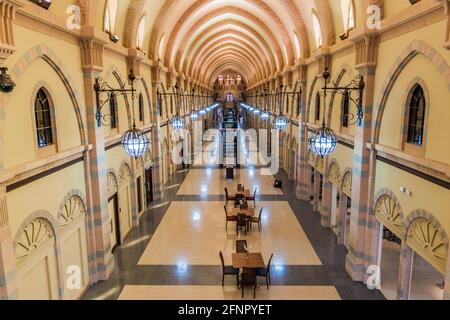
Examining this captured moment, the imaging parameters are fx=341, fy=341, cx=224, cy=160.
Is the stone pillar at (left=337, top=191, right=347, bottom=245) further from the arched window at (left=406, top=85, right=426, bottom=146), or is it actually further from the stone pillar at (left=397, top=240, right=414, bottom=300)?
the arched window at (left=406, top=85, right=426, bottom=146)

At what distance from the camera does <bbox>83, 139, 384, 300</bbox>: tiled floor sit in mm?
9125

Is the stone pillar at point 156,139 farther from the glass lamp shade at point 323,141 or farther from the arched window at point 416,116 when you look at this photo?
the arched window at point 416,116

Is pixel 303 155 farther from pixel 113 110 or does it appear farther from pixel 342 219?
pixel 113 110

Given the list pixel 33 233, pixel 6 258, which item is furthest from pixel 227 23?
pixel 6 258

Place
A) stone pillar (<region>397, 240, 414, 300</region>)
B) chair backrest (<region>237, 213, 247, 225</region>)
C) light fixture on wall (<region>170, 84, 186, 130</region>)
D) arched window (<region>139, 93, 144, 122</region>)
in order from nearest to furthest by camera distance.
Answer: stone pillar (<region>397, 240, 414, 300</region>), chair backrest (<region>237, 213, 247, 225</region>), arched window (<region>139, 93, 144, 122</region>), light fixture on wall (<region>170, 84, 186, 130</region>)

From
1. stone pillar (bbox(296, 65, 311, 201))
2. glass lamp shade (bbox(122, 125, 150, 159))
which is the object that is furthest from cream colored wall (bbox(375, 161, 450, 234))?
stone pillar (bbox(296, 65, 311, 201))

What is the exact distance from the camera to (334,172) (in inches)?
500

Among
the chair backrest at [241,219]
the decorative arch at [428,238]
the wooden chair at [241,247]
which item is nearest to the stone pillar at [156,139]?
the chair backrest at [241,219]

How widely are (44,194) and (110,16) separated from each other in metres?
6.47

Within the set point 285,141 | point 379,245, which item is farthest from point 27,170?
point 285,141

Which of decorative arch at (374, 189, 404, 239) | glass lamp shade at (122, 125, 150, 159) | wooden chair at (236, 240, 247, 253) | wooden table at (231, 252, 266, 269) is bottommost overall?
wooden chair at (236, 240, 247, 253)

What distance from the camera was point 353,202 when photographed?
9.76 meters

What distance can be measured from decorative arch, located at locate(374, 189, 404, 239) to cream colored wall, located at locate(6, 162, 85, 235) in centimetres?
766

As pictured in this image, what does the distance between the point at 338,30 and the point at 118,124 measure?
842 centimetres
